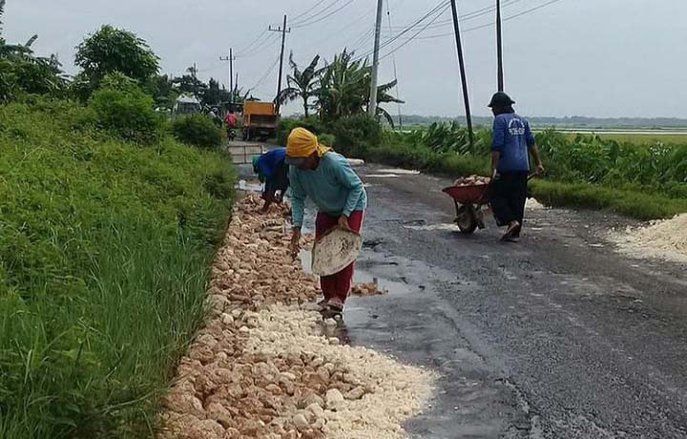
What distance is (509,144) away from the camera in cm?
1244

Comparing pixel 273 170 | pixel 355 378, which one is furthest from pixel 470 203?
pixel 355 378

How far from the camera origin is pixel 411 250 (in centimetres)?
1197

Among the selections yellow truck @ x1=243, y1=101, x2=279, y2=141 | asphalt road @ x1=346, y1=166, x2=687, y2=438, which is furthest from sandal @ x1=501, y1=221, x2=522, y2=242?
yellow truck @ x1=243, y1=101, x2=279, y2=141

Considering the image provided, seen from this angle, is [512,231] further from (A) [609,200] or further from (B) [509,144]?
(A) [609,200]

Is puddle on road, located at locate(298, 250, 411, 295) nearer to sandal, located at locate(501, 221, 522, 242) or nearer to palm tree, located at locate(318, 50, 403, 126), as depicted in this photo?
Result: sandal, located at locate(501, 221, 522, 242)

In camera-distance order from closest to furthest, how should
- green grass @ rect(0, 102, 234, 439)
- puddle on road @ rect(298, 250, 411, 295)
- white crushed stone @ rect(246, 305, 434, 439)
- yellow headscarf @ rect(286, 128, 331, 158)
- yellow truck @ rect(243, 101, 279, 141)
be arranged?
green grass @ rect(0, 102, 234, 439), white crushed stone @ rect(246, 305, 434, 439), yellow headscarf @ rect(286, 128, 331, 158), puddle on road @ rect(298, 250, 411, 295), yellow truck @ rect(243, 101, 279, 141)

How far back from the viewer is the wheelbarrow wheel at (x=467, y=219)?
518 inches

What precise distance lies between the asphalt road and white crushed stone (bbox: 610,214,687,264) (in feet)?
1.05

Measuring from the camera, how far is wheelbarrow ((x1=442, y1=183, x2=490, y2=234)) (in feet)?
41.5

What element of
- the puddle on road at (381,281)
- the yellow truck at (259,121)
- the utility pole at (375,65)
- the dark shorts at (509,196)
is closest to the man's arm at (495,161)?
the dark shorts at (509,196)

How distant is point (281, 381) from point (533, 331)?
240cm

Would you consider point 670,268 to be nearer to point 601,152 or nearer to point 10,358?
point 10,358

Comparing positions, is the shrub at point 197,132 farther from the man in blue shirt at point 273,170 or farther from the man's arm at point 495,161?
the man's arm at point 495,161

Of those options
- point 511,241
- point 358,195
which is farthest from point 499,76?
point 358,195
